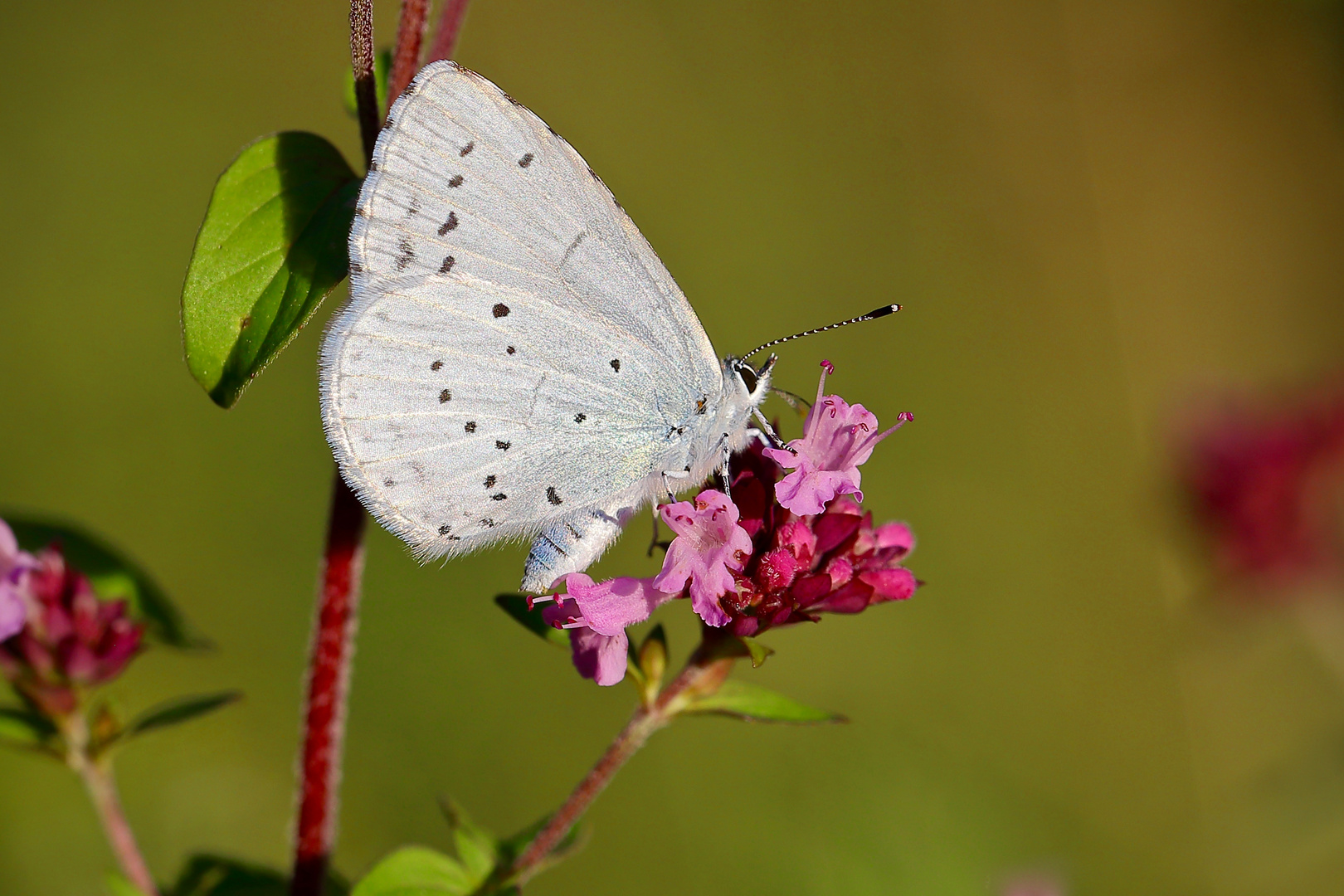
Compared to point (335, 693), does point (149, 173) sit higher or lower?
higher

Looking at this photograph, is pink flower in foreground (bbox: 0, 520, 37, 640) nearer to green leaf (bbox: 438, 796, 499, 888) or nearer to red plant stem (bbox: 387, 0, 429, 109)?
green leaf (bbox: 438, 796, 499, 888)

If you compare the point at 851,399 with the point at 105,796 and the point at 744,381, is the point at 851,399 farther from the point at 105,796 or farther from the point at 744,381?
the point at 105,796

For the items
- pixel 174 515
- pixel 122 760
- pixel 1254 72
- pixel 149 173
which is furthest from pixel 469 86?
pixel 1254 72

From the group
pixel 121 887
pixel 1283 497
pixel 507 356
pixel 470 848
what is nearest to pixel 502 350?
pixel 507 356

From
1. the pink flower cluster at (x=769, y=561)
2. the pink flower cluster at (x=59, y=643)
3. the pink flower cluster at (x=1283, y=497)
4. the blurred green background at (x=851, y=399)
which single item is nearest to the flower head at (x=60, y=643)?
the pink flower cluster at (x=59, y=643)

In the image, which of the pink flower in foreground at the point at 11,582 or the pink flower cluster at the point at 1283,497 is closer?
the pink flower in foreground at the point at 11,582

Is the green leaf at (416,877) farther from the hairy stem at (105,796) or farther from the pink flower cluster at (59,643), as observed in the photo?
the pink flower cluster at (59,643)

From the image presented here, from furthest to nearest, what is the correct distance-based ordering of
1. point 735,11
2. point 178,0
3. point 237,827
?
point 735,11
point 178,0
point 237,827

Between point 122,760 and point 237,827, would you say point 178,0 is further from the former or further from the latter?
point 237,827
